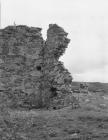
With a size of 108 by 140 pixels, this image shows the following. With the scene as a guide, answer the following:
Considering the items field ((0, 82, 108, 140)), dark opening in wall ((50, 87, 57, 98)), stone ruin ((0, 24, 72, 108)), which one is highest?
stone ruin ((0, 24, 72, 108))

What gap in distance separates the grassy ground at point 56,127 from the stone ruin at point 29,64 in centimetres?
579

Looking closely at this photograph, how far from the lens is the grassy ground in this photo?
53.2 feet

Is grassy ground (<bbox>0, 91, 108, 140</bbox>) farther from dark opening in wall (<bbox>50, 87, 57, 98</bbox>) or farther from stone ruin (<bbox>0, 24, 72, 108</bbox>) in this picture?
stone ruin (<bbox>0, 24, 72, 108</bbox>)

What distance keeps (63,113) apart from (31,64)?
253 inches

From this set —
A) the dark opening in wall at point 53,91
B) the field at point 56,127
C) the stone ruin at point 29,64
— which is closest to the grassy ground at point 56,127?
the field at point 56,127

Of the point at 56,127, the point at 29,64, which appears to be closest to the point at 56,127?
the point at 56,127

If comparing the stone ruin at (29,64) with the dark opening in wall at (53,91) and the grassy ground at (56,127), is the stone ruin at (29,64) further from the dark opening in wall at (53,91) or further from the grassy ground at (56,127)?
the grassy ground at (56,127)

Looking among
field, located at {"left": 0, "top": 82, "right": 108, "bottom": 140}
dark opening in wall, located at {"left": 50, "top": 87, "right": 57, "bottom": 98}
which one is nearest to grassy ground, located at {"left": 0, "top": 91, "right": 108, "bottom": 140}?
field, located at {"left": 0, "top": 82, "right": 108, "bottom": 140}

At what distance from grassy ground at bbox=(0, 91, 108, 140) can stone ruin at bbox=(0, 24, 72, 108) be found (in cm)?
579

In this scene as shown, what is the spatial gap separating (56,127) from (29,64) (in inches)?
398

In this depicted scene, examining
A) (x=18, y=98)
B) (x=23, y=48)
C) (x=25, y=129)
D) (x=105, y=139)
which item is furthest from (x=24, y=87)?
(x=105, y=139)

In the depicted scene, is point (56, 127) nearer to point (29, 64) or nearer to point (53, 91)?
point (53, 91)

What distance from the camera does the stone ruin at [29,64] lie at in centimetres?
2733

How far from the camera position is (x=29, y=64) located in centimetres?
2769
